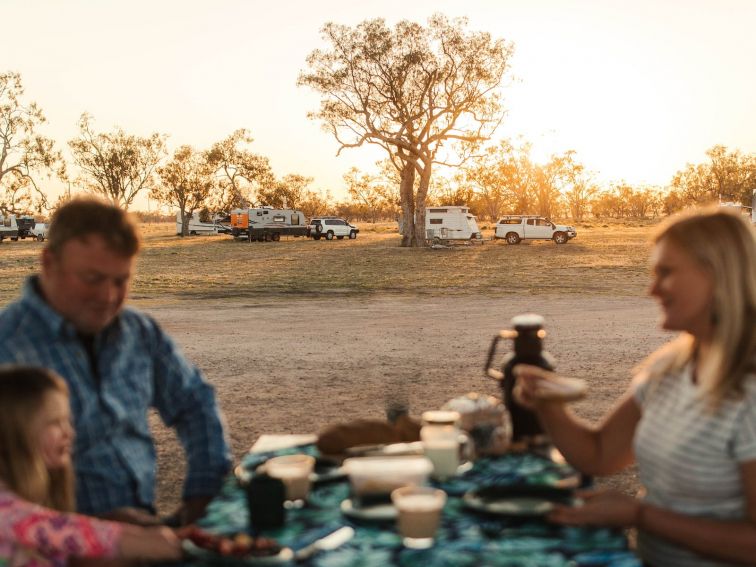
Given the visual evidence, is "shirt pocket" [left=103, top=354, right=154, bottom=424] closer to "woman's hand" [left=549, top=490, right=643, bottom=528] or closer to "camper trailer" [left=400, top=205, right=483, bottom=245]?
"woman's hand" [left=549, top=490, right=643, bottom=528]

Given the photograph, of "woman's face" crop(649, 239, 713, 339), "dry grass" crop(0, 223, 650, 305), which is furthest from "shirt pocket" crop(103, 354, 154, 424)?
"dry grass" crop(0, 223, 650, 305)

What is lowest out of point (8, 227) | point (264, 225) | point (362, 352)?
point (362, 352)

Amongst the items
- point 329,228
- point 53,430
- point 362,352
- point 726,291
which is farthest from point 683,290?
point 329,228

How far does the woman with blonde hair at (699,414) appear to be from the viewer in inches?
80.0

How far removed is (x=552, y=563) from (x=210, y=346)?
28.4 ft

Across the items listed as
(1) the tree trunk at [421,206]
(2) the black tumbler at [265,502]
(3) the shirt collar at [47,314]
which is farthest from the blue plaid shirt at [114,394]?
(1) the tree trunk at [421,206]

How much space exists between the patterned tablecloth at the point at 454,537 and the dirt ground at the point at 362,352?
280cm

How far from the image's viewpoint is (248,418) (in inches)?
259

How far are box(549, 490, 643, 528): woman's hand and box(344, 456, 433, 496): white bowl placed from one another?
1.14 ft

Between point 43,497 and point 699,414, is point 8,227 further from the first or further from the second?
point 699,414

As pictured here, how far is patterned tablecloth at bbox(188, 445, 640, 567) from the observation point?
5.85 ft

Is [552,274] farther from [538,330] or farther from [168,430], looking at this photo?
[538,330]

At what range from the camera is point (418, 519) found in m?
→ 1.87

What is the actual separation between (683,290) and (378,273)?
21284mm
